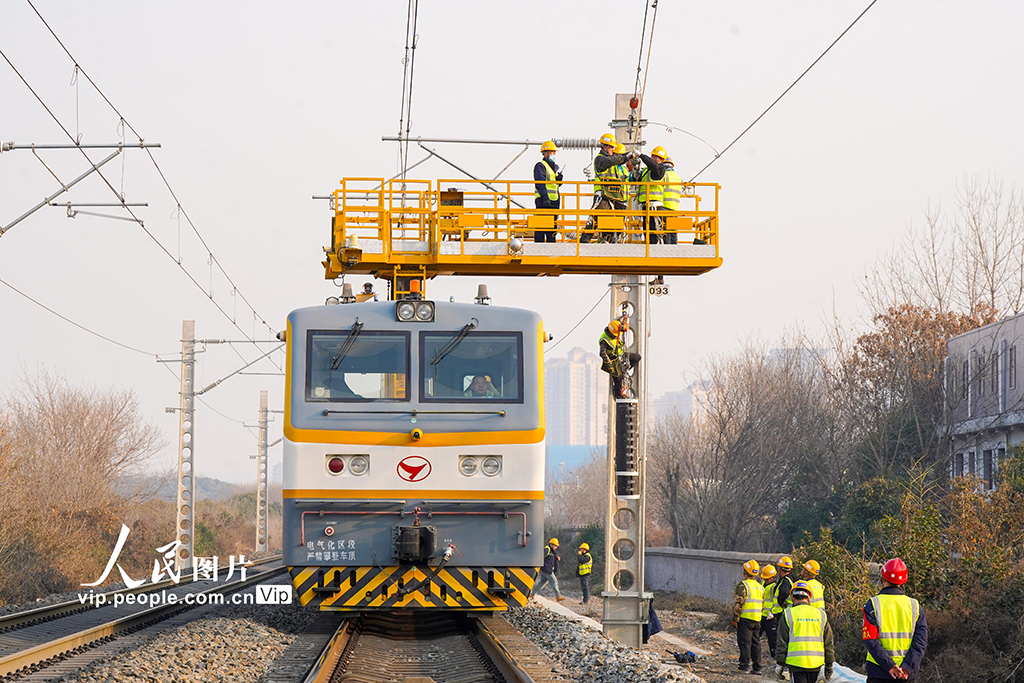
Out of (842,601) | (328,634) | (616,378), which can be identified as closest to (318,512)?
(328,634)

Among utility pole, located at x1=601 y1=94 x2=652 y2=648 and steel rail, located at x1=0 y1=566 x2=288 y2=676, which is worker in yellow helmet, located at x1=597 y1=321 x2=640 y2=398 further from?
steel rail, located at x1=0 y1=566 x2=288 y2=676

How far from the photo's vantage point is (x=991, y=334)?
3306 centimetres

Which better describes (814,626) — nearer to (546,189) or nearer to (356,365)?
(356,365)

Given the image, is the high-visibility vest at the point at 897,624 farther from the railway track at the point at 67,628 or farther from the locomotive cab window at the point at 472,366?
the railway track at the point at 67,628

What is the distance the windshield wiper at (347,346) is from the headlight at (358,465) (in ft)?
3.50

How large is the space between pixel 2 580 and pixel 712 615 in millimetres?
16972

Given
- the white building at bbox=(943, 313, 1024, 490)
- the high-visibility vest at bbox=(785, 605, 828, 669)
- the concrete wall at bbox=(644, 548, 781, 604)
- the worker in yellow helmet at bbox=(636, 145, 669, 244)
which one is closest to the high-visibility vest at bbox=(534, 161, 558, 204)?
the worker in yellow helmet at bbox=(636, 145, 669, 244)

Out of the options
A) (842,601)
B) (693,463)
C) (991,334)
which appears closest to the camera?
(842,601)

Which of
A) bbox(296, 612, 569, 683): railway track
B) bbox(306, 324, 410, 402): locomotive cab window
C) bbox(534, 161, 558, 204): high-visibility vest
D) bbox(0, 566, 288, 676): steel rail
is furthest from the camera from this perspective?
bbox(534, 161, 558, 204): high-visibility vest

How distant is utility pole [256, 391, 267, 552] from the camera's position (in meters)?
51.7

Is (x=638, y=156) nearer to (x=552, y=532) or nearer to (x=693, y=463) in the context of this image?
(x=693, y=463)

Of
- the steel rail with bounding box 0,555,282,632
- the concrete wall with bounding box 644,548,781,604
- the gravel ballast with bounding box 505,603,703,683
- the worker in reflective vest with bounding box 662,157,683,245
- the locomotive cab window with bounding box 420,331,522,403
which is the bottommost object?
the concrete wall with bounding box 644,548,781,604

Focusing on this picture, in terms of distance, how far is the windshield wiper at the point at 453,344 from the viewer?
41.6 feet

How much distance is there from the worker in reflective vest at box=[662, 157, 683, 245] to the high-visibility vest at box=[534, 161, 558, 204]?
1.45 m
